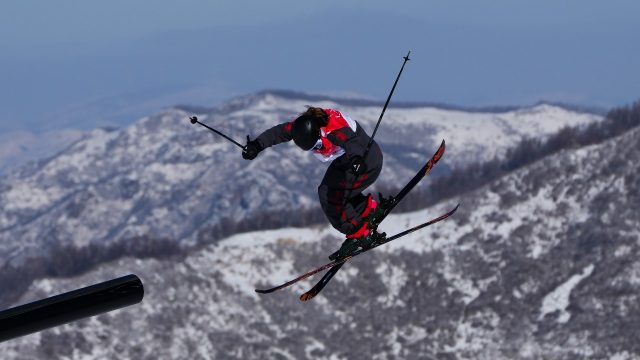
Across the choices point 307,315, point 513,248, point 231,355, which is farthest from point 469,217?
point 231,355

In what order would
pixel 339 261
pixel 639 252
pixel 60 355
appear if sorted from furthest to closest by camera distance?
pixel 639 252 < pixel 60 355 < pixel 339 261

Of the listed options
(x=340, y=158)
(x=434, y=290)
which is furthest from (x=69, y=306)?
(x=434, y=290)

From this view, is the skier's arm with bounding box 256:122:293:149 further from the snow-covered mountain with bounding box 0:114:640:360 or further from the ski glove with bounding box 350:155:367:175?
the snow-covered mountain with bounding box 0:114:640:360

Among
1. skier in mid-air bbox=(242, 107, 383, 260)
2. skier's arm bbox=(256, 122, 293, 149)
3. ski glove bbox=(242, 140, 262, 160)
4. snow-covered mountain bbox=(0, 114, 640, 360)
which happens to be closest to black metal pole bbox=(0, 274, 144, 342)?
skier in mid-air bbox=(242, 107, 383, 260)

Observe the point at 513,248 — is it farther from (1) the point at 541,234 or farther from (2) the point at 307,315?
(2) the point at 307,315

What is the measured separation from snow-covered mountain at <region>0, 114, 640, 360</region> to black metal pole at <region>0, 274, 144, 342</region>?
9653 centimetres

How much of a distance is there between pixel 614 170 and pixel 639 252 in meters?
22.6

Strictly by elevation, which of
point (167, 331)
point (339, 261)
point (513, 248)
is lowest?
point (167, 331)

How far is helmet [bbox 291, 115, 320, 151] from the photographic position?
30.7 feet

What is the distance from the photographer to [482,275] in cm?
12019

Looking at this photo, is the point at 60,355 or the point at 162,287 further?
the point at 162,287

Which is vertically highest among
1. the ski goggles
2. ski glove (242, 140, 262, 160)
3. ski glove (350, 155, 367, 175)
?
the ski goggles

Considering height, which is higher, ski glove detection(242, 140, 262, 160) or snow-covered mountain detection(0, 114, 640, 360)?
ski glove detection(242, 140, 262, 160)

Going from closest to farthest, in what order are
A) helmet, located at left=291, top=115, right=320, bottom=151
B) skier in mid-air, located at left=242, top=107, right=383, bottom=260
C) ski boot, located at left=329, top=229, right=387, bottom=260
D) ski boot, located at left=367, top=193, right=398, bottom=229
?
helmet, located at left=291, top=115, right=320, bottom=151 < skier in mid-air, located at left=242, top=107, right=383, bottom=260 < ski boot, located at left=367, top=193, right=398, bottom=229 < ski boot, located at left=329, top=229, right=387, bottom=260
